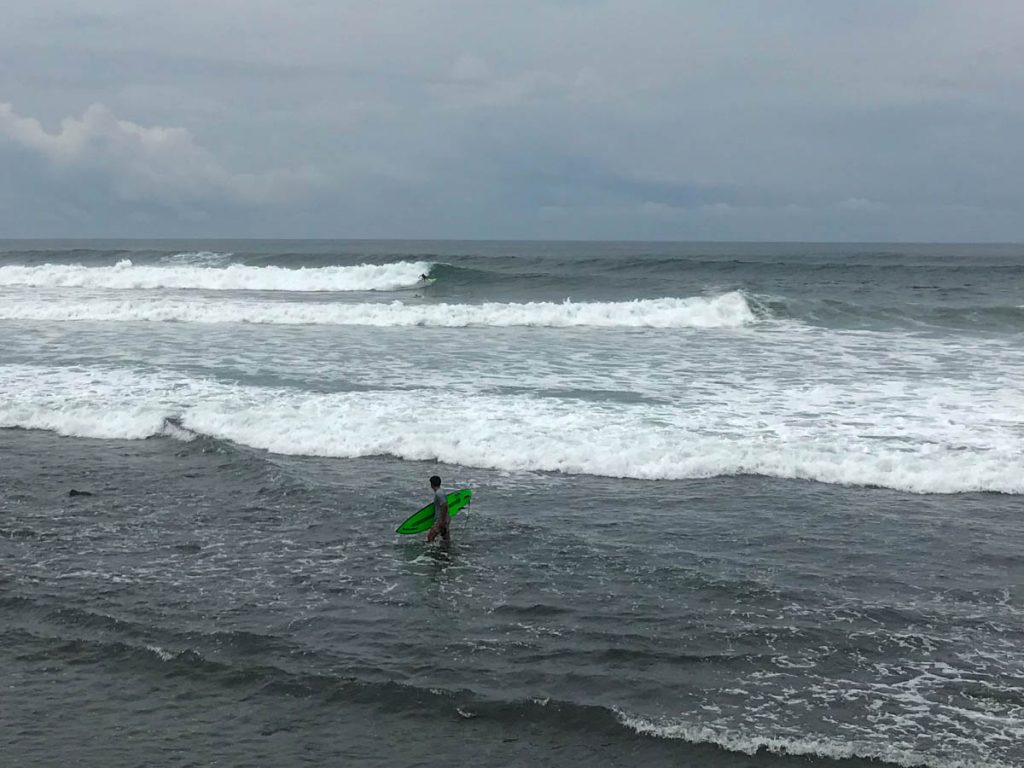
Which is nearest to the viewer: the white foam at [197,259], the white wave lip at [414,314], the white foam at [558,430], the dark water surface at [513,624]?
the dark water surface at [513,624]

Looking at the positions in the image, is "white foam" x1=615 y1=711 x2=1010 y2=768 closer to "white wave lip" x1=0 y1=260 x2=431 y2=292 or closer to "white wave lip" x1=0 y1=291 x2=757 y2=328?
"white wave lip" x1=0 y1=291 x2=757 y2=328

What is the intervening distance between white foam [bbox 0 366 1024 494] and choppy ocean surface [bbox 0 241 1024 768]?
0.21ft

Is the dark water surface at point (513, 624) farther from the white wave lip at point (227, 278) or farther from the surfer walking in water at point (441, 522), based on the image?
the white wave lip at point (227, 278)

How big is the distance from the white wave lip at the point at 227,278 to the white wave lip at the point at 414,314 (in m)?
12.0

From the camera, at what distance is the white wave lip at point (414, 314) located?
3156cm

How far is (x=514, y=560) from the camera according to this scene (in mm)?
10523

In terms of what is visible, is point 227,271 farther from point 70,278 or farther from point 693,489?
point 693,489

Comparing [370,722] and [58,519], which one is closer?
[370,722]

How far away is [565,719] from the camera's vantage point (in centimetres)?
727

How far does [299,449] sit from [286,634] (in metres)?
6.81

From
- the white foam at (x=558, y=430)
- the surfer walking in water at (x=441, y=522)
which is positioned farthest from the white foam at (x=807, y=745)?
the white foam at (x=558, y=430)

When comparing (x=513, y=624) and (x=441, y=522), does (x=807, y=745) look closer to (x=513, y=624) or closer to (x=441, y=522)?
(x=513, y=624)

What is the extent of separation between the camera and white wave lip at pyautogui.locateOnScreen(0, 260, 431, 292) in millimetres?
46256

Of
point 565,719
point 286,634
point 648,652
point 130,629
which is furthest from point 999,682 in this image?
point 130,629
